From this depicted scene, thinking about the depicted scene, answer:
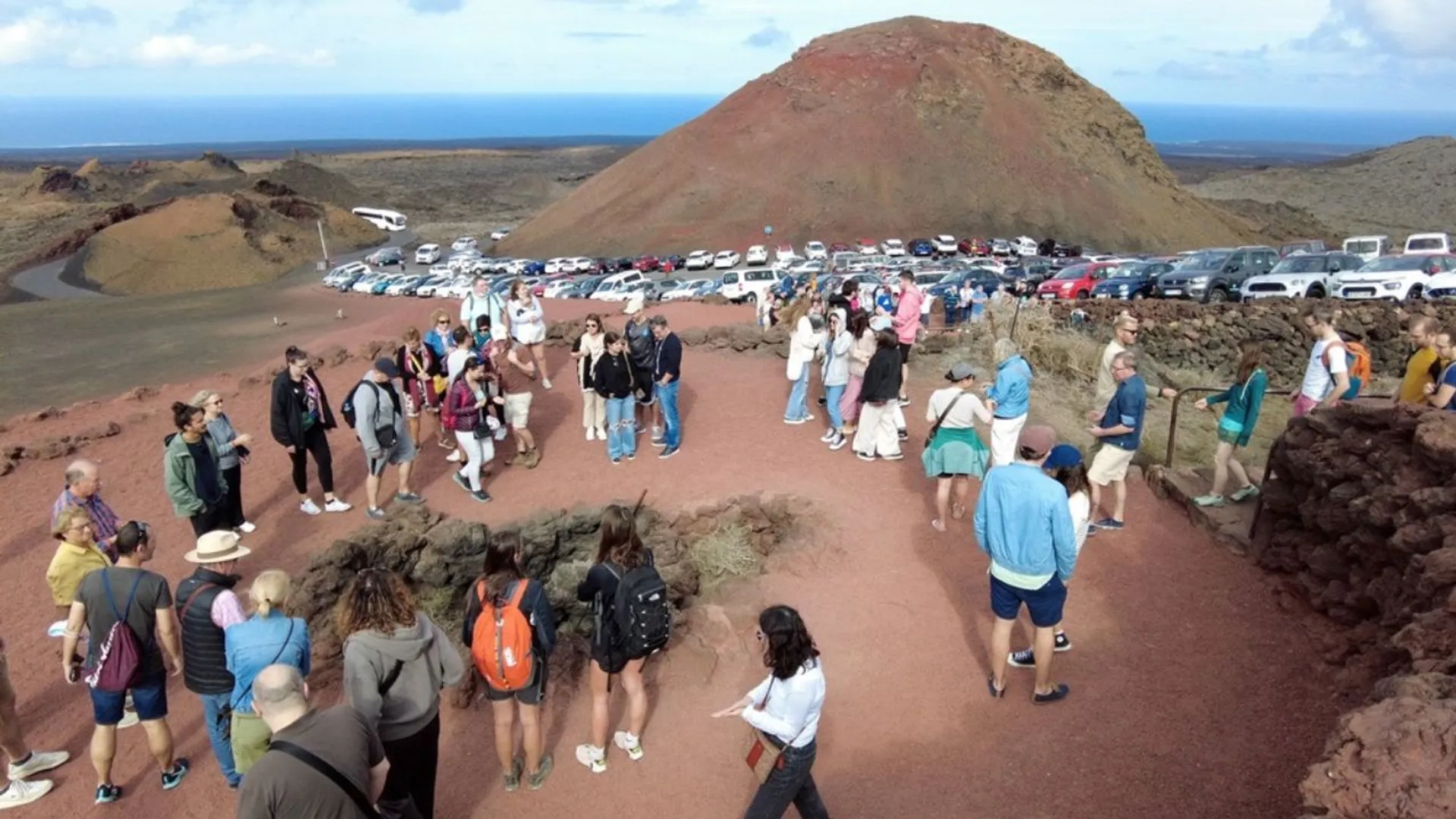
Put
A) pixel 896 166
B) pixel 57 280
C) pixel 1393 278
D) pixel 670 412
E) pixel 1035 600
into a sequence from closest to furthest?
pixel 1035 600
pixel 670 412
pixel 1393 278
pixel 57 280
pixel 896 166

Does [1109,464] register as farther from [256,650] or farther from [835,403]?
[256,650]

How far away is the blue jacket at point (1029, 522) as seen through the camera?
210 inches

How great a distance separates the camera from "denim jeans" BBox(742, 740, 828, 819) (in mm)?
4473

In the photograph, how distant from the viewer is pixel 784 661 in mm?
4230

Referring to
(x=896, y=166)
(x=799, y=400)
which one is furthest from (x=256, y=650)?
(x=896, y=166)

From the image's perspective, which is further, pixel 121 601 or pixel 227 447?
pixel 227 447

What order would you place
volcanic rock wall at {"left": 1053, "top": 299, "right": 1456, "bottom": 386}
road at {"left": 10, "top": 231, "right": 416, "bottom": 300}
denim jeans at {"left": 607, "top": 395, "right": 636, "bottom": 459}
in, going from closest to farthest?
1. denim jeans at {"left": 607, "top": 395, "right": 636, "bottom": 459}
2. volcanic rock wall at {"left": 1053, "top": 299, "right": 1456, "bottom": 386}
3. road at {"left": 10, "top": 231, "right": 416, "bottom": 300}

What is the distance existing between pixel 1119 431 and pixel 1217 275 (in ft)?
61.8

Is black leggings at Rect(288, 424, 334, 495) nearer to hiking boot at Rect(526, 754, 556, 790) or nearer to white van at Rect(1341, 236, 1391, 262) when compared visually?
hiking boot at Rect(526, 754, 556, 790)

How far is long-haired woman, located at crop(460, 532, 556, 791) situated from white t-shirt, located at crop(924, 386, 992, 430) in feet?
13.6

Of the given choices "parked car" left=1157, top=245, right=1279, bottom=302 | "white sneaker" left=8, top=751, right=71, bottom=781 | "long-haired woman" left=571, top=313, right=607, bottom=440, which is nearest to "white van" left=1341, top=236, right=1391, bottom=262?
"parked car" left=1157, top=245, right=1279, bottom=302

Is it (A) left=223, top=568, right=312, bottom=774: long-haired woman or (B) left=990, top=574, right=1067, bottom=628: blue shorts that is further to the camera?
(B) left=990, top=574, right=1067, bottom=628: blue shorts

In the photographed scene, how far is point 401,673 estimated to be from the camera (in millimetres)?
4422

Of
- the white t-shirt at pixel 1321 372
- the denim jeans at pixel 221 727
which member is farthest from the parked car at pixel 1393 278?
the denim jeans at pixel 221 727
